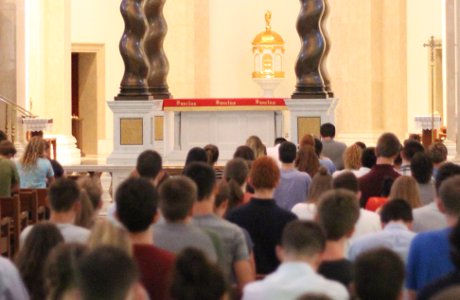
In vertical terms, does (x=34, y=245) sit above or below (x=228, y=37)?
below

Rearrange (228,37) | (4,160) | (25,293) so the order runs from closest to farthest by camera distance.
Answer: (25,293) < (4,160) < (228,37)

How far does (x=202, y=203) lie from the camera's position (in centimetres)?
816

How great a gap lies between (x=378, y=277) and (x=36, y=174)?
11051 mm

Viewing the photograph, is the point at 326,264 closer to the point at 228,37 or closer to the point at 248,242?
the point at 248,242

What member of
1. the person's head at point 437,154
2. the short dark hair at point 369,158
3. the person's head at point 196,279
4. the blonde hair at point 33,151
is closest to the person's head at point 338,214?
the person's head at point 196,279

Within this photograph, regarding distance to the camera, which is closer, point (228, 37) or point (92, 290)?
point (92, 290)

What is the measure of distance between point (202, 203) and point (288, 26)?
1143 inches

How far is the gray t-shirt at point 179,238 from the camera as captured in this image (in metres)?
7.36

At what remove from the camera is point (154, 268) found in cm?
672

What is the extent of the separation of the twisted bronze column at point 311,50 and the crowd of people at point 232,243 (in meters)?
11.3

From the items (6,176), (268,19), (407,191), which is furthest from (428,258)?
(268,19)

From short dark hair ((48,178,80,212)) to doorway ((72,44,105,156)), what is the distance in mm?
28975

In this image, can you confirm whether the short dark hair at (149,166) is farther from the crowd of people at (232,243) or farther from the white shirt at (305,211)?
the white shirt at (305,211)

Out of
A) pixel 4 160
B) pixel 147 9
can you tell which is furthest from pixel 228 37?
pixel 4 160
